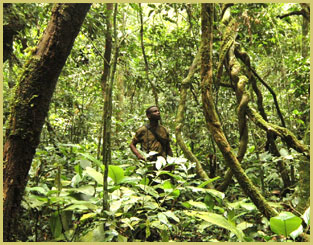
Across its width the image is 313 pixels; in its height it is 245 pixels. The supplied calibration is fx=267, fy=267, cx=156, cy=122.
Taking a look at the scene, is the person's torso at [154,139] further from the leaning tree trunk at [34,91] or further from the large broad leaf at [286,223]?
the large broad leaf at [286,223]

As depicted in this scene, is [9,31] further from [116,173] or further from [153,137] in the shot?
[153,137]

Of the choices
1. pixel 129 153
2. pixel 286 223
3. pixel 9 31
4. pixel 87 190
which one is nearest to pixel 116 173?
pixel 87 190

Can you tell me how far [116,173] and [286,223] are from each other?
103 cm

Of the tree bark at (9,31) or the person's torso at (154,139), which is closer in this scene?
the tree bark at (9,31)

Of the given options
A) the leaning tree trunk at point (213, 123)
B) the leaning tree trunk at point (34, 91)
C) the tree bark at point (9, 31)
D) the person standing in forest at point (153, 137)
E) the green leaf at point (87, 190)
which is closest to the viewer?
the leaning tree trunk at point (34, 91)

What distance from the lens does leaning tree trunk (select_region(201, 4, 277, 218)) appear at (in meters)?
2.40

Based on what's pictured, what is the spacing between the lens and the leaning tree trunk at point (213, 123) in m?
2.40

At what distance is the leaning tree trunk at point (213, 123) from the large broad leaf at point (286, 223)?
1.04 metres

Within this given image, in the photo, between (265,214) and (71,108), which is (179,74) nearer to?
(71,108)

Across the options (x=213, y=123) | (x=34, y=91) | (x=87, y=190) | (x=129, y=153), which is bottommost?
(x=87, y=190)

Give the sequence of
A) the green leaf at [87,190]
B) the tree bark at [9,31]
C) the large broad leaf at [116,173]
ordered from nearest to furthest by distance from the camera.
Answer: the large broad leaf at [116,173], the green leaf at [87,190], the tree bark at [9,31]

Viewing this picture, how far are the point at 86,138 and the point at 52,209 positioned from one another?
398 centimetres

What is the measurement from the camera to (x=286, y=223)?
4.30 ft

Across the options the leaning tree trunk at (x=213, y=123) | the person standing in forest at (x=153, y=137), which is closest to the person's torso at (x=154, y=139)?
the person standing in forest at (x=153, y=137)
